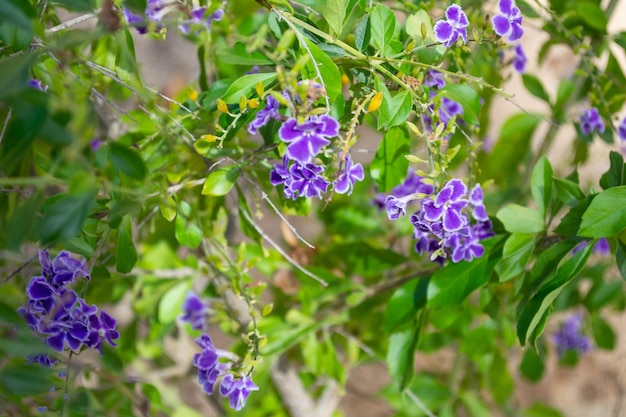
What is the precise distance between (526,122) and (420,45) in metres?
0.70

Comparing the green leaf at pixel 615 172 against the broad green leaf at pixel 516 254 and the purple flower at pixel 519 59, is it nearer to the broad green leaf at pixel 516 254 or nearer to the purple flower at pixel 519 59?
the broad green leaf at pixel 516 254

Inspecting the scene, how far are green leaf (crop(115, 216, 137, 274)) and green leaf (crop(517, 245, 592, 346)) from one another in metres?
0.46

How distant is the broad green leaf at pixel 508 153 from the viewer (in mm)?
1426

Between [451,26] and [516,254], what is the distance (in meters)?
0.30

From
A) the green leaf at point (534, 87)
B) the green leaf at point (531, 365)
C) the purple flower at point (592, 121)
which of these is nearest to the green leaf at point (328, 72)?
the purple flower at point (592, 121)

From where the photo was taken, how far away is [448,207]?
727 mm

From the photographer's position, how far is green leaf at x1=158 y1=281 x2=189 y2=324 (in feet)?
3.75

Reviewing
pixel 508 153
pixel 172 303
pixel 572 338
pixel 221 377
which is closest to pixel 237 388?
pixel 221 377

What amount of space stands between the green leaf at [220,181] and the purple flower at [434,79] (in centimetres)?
26

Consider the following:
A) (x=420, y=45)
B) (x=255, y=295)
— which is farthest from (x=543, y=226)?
(x=255, y=295)

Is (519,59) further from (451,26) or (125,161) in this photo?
(125,161)

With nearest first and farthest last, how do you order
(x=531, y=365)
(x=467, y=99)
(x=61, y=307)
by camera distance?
(x=61, y=307)
(x=467, y=99)
(x=531, y=365)

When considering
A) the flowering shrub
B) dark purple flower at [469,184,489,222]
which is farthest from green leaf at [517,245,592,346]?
dark purple flower at [469,184,489,222]

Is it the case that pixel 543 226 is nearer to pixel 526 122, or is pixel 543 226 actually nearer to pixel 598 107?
pixel 598 107
